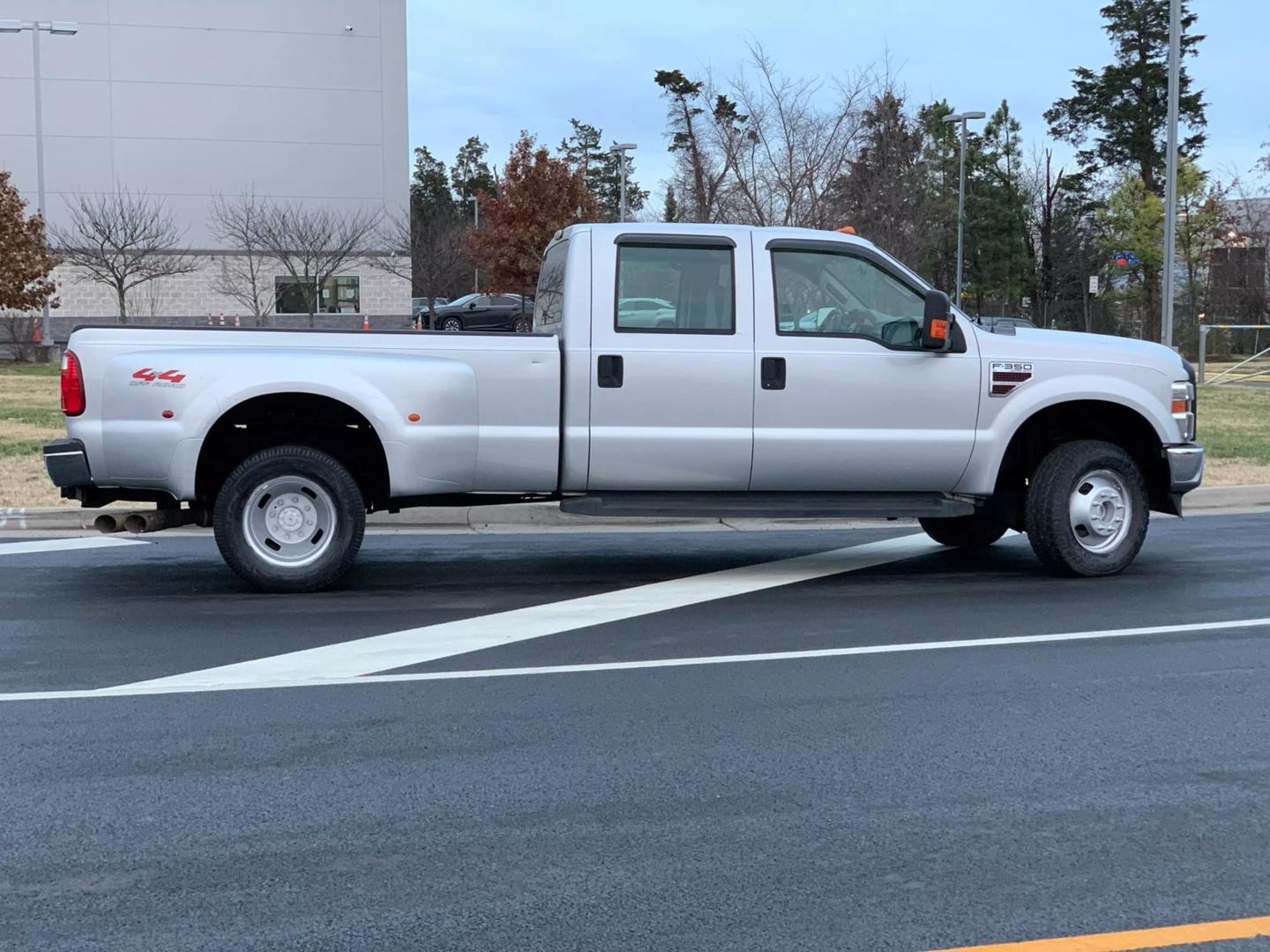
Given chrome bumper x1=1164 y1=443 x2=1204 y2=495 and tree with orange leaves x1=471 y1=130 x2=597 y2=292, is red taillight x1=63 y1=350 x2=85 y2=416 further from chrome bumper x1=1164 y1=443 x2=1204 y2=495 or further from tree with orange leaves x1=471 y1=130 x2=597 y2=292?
tree with orange leaves x1=471 y1=130 x2=597 y2=292

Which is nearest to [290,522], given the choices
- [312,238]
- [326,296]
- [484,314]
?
[484,314]

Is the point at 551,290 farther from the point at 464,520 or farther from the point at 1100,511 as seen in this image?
the point at 1100,511

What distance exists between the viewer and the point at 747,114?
31.0 meters

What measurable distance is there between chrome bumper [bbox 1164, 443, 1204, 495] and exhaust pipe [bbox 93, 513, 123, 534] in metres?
6.42

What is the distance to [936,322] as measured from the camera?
840cm

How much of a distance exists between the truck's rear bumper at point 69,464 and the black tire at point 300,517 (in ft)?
2.46

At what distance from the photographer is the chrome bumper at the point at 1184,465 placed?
8859mm

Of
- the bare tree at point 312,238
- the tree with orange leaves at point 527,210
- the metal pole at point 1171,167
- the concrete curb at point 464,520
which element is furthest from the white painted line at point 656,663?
the bare tree at point 312,238

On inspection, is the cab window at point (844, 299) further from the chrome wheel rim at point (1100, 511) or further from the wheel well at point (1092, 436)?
the chrome wheel rim at point (1100, 511)

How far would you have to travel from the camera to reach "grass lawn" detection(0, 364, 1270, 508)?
12391mm

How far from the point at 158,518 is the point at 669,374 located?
3.16m

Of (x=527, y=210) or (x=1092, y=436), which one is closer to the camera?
(x=1092, y=436)

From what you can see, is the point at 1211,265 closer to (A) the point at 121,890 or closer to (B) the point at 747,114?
(B) the point at 747,114

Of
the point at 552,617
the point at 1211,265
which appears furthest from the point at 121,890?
the point at 1211,265
